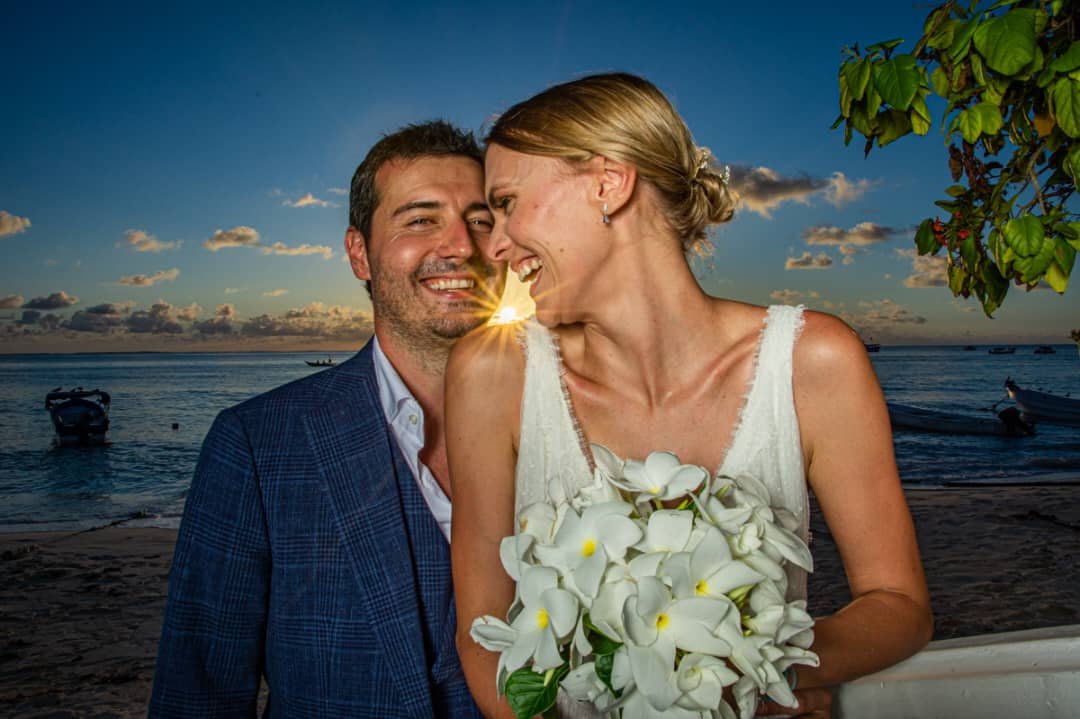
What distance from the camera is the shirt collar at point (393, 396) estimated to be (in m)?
2.86

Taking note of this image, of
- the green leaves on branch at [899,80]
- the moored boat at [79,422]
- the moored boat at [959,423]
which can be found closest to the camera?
the green leaves on branch at [899,80]

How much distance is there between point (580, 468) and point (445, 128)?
5.59 feet

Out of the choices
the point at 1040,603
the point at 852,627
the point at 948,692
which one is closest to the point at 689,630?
the point at 852,627

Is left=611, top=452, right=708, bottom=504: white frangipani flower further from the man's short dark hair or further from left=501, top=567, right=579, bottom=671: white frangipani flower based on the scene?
the man's short dark hair

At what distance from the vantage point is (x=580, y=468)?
2.30 metres

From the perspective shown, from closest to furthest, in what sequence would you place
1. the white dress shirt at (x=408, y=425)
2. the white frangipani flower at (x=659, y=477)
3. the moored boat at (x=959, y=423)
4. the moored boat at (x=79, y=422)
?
the white frangipani flower at (x=659, y=477) → the white dress shirt at (x=408, y=425) → the moored boat at (x=959, y=423) → the moored boat at (x=79, y=422)

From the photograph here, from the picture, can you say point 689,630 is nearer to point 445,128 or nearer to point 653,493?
point 653,493

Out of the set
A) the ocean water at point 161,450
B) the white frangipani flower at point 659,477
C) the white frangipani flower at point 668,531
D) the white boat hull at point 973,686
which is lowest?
the ocean water at point 161,450

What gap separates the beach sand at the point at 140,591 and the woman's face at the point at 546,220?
5.96m

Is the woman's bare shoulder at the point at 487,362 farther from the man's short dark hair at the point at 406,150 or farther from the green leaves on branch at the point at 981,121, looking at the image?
the green leaves on branch at the point at 981,121

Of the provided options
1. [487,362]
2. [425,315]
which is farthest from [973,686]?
[425,315]

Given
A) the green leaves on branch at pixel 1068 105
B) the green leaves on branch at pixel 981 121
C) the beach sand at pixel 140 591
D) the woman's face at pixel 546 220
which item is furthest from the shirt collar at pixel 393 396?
the beach sand at pixel 140 591

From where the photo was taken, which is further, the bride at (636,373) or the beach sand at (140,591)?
the beach sand at (140,591)

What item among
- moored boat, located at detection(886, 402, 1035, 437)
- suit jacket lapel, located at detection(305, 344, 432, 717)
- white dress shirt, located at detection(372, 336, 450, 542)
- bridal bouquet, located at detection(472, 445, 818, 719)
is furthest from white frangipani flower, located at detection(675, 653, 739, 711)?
moored boat, located at detection(886, 402, 1035, 437)
